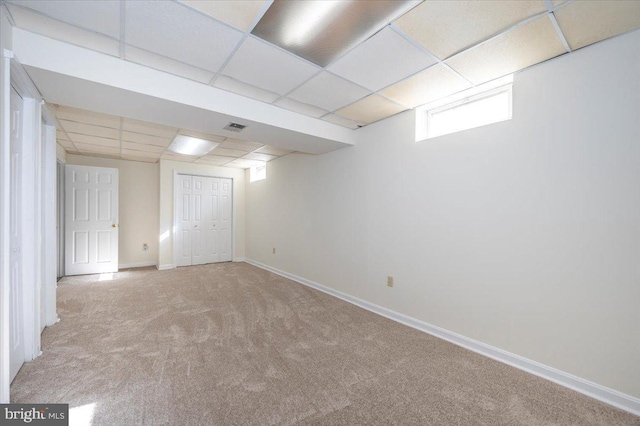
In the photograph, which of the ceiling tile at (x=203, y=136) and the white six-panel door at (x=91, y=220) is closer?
the ceiling tile at (x=203, y=136)

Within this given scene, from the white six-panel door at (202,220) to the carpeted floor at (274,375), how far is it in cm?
268

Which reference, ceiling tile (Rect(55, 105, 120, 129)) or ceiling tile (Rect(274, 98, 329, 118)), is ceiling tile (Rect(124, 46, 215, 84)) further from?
ceiling tile (Rect(55, 105, 120, 129))

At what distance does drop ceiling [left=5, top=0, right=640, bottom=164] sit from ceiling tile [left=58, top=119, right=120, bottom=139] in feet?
7.02

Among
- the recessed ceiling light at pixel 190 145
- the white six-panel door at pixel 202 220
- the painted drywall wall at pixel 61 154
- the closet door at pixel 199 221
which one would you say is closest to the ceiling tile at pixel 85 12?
the recessed ceiling light at pixel 190 145

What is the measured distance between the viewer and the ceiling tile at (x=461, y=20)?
5.04ft

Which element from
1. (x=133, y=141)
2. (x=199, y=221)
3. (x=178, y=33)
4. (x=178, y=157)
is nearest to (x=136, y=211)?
(x=199, y=221)

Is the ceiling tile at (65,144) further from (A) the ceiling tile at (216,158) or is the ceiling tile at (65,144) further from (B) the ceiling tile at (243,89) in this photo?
(B) the ceiling tile at (243,89)

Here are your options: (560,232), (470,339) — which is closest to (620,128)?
(560,232)

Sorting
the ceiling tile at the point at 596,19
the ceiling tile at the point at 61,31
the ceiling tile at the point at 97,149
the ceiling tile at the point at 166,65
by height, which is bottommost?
the ceiling tile at the point at 97,149

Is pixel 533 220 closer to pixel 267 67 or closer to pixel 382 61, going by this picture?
pixel 382 61

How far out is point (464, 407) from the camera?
169 cm

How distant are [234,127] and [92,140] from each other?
9.73ft

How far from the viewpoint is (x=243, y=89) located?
2.59 meters

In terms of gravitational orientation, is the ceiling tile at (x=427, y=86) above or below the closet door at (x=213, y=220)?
above
